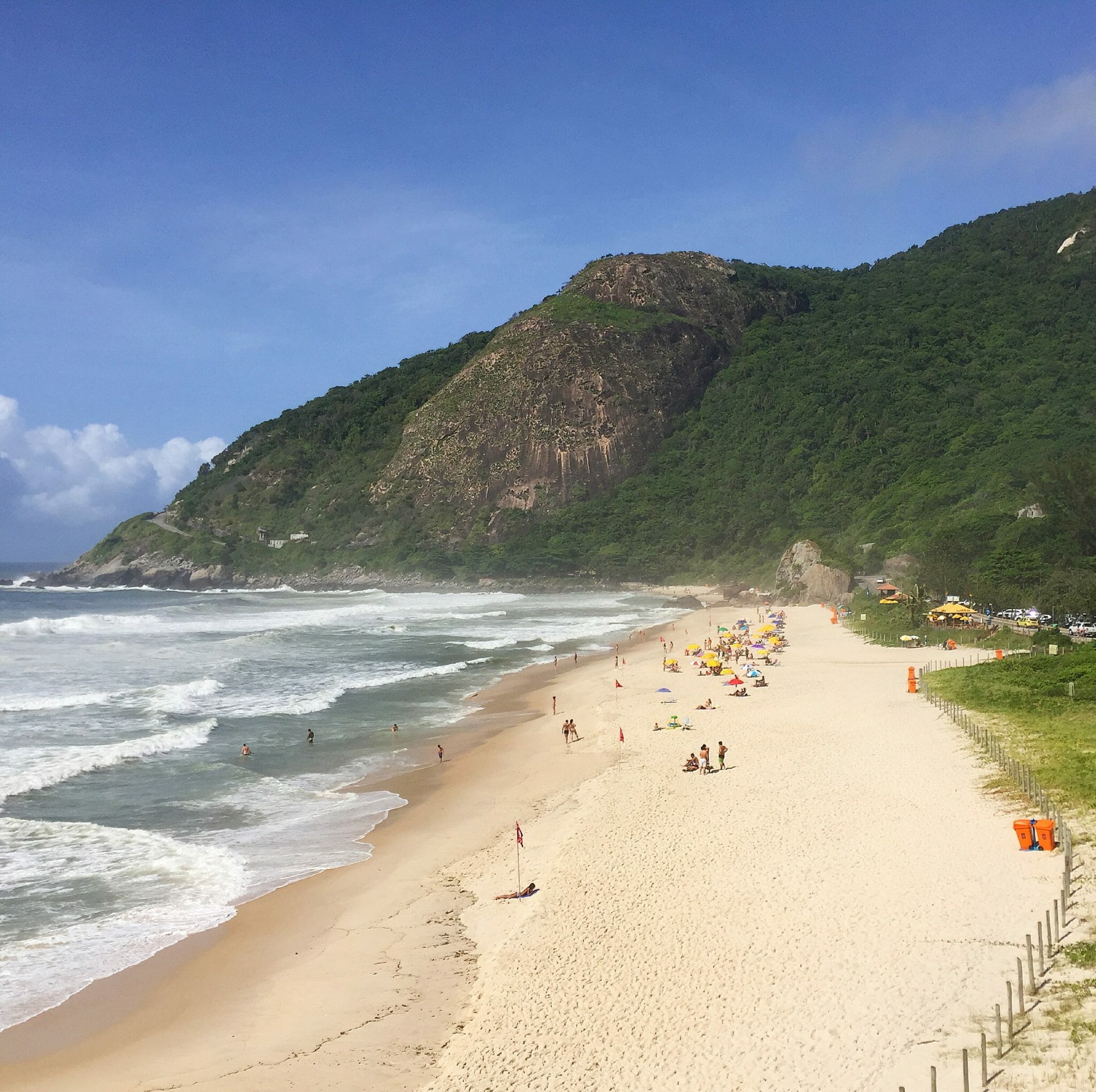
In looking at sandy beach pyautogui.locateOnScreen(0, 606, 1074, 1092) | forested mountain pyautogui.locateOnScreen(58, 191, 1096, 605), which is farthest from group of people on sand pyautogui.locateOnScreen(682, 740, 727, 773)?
forested mountain pyautogui.locateOnScreen(58, 191, 1096, 605)

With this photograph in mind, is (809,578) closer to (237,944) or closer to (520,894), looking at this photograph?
(520,894)

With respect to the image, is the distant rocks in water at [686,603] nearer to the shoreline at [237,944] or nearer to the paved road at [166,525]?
the shoreline at [237,944]

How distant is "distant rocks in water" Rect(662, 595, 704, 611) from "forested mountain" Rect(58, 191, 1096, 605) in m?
10.5

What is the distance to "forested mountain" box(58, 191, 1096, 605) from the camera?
104m

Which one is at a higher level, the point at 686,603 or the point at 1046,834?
the point at 1046,834

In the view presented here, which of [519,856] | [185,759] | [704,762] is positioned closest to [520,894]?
[519,856]

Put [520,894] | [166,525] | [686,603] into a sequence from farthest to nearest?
[166,525], [686,603], [520,894]

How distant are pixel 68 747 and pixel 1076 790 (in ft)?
86.7

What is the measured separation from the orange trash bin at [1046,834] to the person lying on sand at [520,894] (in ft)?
27.9

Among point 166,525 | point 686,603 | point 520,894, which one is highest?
point 166,525

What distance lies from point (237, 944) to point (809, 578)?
63591 mm

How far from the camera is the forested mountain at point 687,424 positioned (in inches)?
4114

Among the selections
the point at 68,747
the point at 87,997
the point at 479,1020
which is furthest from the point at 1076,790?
the point at 68,747

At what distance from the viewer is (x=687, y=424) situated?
145 metres
